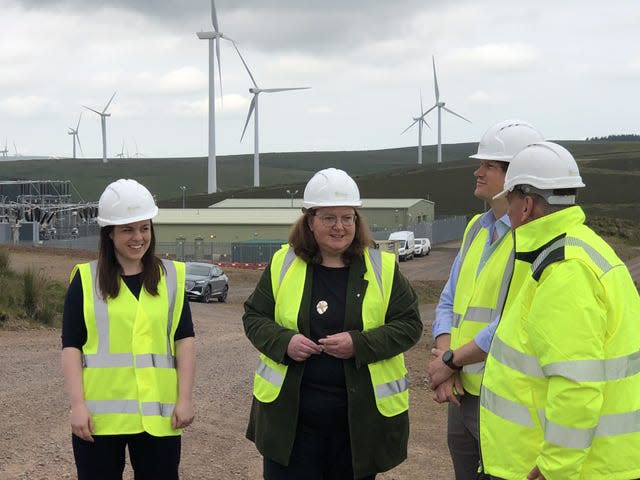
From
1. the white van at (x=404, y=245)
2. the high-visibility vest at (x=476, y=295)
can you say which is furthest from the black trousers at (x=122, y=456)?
the white van at (x=404, y=245)

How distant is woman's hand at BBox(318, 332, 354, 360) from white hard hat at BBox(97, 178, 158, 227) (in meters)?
1.02

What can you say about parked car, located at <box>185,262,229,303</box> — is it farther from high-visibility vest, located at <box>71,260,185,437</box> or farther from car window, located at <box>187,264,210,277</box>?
high-visibility vest, located at <box>71,260,185,437</box>

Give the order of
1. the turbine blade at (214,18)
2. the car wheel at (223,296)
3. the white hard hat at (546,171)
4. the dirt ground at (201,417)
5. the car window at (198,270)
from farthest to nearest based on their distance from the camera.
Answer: the turbine blade at (214,18) < the car wheel at (223,296) < the car window at (198,270) < the dirt ground at (201,417) < the white hard hat at (546,171)

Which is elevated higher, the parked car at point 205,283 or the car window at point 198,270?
the car window at point 198,270

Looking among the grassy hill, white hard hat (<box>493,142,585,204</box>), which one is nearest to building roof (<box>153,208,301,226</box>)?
the grassy hill

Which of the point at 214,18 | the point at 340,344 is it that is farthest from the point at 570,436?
the point at 214,18

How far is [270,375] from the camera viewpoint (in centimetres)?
438

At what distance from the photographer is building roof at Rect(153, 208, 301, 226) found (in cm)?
5910

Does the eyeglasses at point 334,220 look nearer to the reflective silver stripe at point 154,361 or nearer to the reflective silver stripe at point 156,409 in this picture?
the reflective silver stripe at point 154,361

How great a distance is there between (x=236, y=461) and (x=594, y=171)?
107 metres

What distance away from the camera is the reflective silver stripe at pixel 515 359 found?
317cm

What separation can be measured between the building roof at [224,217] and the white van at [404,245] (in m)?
8.73

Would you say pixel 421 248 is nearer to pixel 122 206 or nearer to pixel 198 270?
pixel 198 270

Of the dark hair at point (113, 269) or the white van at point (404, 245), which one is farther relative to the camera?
the white van at point (404, 245)
